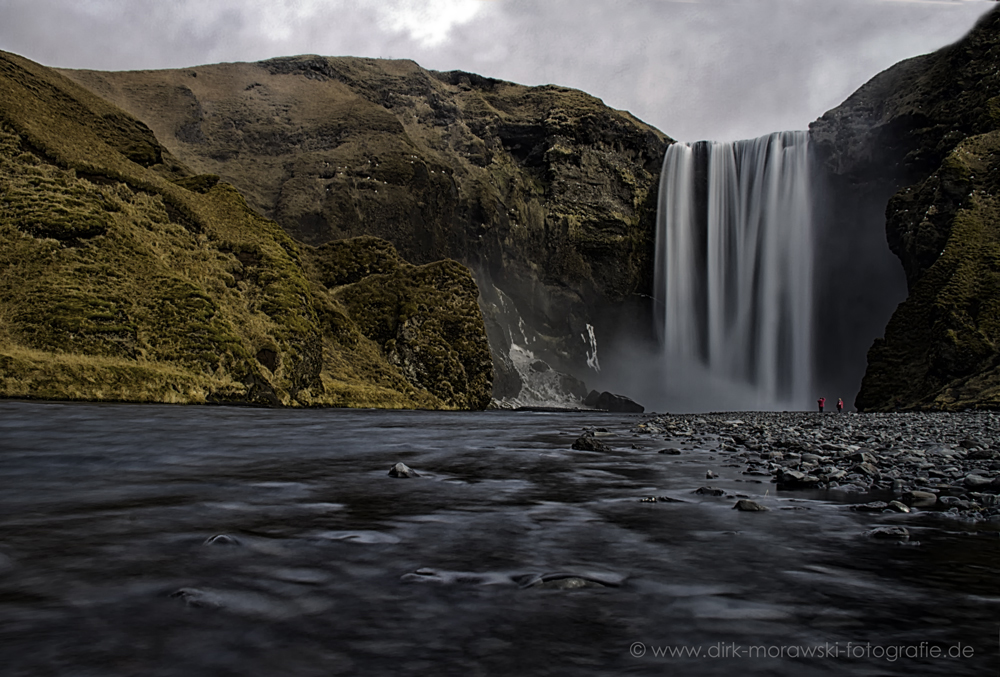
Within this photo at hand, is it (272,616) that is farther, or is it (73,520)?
(73,520)

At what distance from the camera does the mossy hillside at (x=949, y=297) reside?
43219 mm

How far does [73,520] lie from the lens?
14.7ft

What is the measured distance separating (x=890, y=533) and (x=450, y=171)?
95.3 metres

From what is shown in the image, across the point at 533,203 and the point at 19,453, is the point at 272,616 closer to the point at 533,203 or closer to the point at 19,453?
the point at 19,453

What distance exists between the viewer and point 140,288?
31.1m

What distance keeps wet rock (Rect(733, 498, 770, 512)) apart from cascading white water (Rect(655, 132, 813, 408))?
256 feet

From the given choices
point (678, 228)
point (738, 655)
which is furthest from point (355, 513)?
point (678, 228)

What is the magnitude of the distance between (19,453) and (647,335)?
97425 mm

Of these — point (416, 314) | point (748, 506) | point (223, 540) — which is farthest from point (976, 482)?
point (416, 314)

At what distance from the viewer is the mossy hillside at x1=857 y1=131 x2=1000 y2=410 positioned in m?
43.2

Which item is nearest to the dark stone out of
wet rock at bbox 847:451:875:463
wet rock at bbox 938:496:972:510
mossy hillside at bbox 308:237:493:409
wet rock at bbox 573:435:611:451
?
wet rock at bbox 938:496:972:510

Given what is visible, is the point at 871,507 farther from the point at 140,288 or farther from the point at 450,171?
the point at 450,171

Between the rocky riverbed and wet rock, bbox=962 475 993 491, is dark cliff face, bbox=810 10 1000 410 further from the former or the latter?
wet rock, bbox=962 475 993 491

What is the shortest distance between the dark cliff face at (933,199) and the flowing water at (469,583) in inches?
1615
